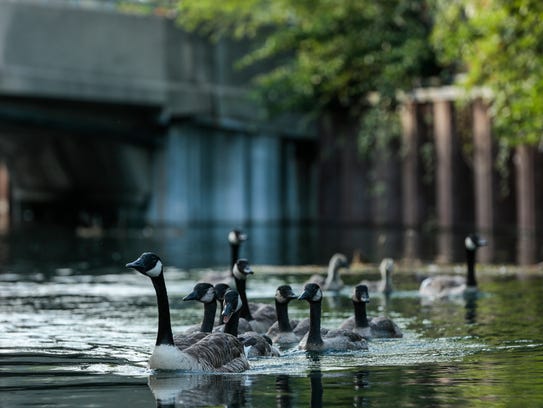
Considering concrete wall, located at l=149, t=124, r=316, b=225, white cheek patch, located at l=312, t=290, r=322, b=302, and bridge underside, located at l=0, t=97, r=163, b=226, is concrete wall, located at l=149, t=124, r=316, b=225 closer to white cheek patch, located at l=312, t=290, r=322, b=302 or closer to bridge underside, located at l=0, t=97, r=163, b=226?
bridge underside, located at l=0, t=97, r=163, b=226

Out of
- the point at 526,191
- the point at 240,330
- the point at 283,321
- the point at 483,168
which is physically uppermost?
the point at 483,168

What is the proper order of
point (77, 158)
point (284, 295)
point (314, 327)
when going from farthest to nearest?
point (77, 158)
point (284, 295)
point (314, 327)

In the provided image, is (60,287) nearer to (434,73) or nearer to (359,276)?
(359,276)

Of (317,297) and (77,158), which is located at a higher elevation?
(77,158)

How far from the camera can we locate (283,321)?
19.9 metres

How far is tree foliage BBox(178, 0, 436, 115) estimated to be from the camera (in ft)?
166

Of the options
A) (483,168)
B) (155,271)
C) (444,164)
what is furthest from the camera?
(444,164)

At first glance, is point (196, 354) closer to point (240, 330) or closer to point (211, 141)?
point (240, 330)

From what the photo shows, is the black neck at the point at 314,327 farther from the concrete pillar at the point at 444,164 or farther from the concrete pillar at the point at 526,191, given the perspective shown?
the concrete pillar at the point at 444,164

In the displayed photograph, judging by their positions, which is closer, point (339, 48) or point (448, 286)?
point (448, 286)

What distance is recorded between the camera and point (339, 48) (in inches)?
2047

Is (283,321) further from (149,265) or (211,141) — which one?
(211,141)

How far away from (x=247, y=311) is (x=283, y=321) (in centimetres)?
151

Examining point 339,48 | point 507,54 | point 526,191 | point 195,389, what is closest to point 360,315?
point 195,389
